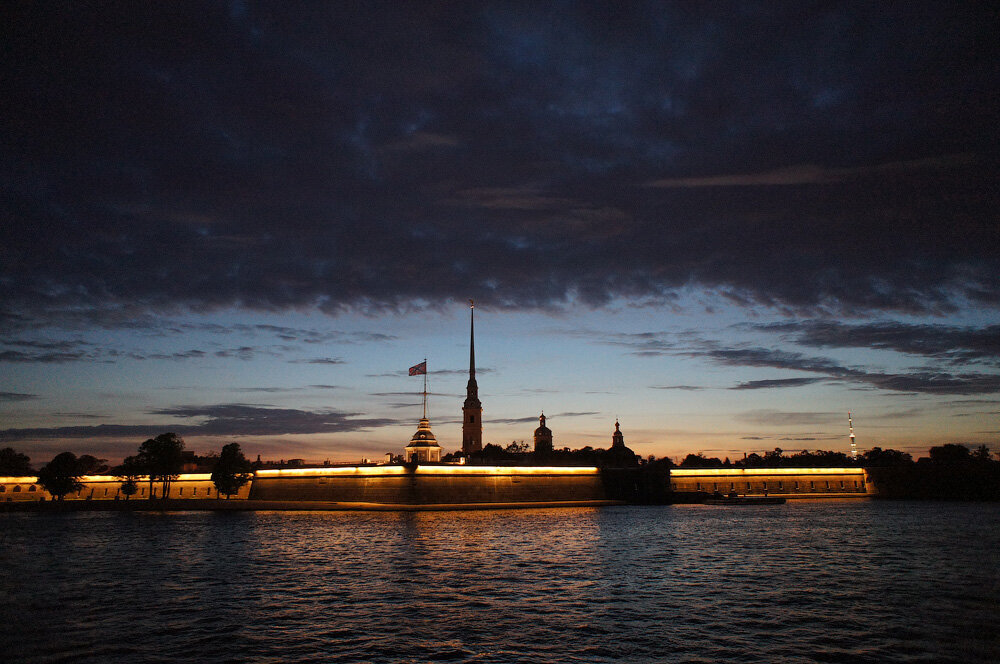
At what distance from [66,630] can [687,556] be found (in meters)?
36.2

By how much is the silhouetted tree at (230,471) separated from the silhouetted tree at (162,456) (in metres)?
7.46

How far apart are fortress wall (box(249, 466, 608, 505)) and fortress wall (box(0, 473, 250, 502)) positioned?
54.7ft

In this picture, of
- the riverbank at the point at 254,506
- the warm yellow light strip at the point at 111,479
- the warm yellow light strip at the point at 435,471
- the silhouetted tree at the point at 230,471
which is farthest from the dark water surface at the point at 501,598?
the warm yellow light strip at the point at 111,479

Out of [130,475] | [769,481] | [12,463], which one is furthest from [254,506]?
[769,481]

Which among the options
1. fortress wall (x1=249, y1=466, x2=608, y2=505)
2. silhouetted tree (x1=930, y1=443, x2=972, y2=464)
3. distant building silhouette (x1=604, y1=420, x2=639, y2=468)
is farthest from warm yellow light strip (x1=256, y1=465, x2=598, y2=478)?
silhouetted tree (x1=930, y1=443, x2=972, y2=464)

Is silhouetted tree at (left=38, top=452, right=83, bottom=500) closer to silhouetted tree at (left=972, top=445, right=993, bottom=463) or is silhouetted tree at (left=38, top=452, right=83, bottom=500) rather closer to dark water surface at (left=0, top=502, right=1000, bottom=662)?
dark water surface at (left=0, top=502, right=1000, bottom=662)

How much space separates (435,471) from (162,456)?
173 ft

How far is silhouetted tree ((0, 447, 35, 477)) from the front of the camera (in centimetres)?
14462

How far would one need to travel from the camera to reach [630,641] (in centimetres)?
2272

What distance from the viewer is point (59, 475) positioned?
125875mm

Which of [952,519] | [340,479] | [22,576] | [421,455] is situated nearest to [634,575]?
[22,576]

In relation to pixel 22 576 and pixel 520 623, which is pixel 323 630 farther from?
pixel 22 576

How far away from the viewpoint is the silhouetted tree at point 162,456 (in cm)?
12038

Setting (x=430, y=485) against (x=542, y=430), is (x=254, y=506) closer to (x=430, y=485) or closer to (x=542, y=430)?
(x=430, y=485)
